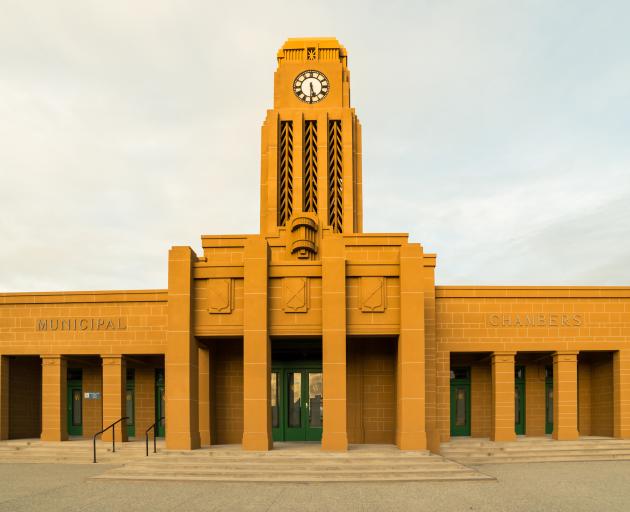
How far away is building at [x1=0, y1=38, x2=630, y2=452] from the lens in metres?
19.5

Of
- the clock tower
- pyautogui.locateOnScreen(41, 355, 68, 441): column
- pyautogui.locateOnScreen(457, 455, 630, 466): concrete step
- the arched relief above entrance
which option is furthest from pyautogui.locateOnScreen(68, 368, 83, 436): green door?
pyautogui.locateOnScreen(457, 455, 630, 466): concrete step

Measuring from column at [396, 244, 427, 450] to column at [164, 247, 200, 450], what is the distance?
6558 millimetres

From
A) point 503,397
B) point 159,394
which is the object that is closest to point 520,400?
point 503,397

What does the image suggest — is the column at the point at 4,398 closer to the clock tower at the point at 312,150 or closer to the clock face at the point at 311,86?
the clock tower at the point at 312,150

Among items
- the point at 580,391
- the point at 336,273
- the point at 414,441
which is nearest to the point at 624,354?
the point at 580,391

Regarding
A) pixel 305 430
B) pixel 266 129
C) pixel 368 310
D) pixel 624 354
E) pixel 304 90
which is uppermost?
pixel 304 90

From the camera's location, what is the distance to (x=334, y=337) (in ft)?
63.9

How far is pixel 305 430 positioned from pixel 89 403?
10708 millimetres

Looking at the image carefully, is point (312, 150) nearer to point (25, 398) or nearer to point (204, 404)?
point (204, 404)

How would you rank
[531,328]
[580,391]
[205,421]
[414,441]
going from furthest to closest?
[580,391] → [531,328] → [205,421] → [414,441]

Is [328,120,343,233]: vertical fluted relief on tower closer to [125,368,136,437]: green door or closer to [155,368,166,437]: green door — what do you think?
[155,368,166,437]: green door

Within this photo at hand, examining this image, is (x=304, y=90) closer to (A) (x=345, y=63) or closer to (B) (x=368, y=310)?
(A) (x=345, y=63)

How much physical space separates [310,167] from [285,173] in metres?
1.34

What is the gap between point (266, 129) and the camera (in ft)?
108
